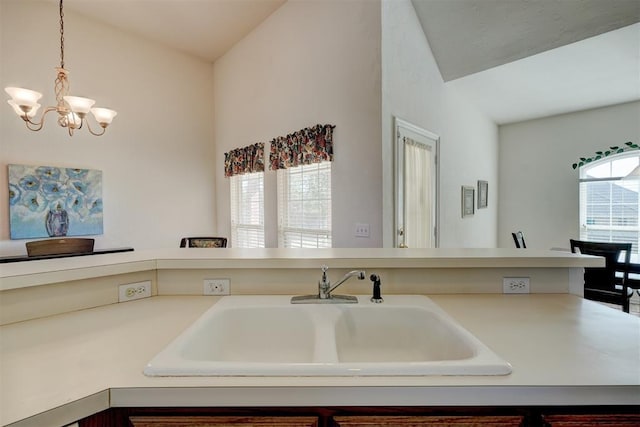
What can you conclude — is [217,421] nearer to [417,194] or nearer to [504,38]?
[417,194]

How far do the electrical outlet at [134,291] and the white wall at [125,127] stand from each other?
3.04m

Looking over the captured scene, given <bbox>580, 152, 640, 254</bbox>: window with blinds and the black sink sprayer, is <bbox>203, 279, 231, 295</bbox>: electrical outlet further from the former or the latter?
<bbox>580, 152, 640, 254</bbox>: window with blinds

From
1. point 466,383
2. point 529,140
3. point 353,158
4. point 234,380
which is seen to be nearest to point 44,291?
point 234,380

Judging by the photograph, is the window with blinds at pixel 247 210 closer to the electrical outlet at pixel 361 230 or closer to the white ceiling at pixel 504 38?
the electrical outlet at pixel 361 230

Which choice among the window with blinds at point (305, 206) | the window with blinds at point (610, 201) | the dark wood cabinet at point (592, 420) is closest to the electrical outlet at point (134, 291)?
the dark wood cabinet at point (592, 420)

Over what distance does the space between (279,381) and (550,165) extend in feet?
19.7

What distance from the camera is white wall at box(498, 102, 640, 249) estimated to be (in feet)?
14.4

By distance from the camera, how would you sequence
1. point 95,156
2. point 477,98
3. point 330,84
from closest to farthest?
point 330,84 → point 95,156 → point 477,98

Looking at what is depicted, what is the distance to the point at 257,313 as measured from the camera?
116 cm

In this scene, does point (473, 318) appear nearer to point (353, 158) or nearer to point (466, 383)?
point (466, 383)

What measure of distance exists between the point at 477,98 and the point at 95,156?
528 cm

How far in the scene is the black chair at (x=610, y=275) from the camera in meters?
2.72

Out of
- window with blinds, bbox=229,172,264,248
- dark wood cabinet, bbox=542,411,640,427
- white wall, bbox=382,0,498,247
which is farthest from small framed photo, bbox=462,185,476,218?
dark wood cabinet, bbox=542,411,640,427

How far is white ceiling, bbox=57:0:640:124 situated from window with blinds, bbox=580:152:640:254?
36.6 inches
